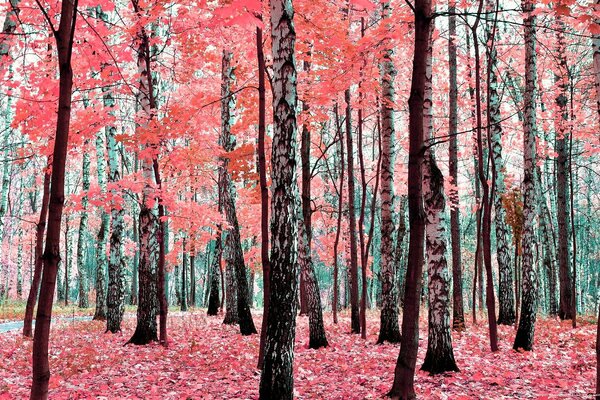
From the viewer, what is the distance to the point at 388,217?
1030 cm

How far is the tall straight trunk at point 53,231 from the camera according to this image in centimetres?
259

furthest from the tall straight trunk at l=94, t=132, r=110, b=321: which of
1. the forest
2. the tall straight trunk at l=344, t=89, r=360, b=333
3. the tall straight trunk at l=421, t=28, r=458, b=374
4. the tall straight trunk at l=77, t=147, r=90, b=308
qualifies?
the tall straight trunk at l=421, t=28, r=458, b=374

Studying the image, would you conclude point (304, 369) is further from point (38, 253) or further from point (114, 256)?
point (114, 256)

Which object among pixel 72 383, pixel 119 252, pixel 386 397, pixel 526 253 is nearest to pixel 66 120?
pixel 386 397

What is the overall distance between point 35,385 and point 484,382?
5.63 meters

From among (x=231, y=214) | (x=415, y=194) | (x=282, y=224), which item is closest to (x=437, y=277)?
(x=415, y=194)

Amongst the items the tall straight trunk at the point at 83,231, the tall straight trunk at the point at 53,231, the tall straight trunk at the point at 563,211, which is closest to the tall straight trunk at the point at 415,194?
the tall straight trunk at the point at 53,231

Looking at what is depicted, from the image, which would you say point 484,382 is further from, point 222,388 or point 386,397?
point 222,388

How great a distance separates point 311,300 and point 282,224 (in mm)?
5132

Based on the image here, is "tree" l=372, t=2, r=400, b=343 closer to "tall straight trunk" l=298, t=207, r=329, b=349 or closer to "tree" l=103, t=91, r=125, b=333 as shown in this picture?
"tall straight trunk" l=298, t=207, r=329, b=349

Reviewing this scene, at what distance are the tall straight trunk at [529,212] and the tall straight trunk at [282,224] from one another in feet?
Result: 17.7

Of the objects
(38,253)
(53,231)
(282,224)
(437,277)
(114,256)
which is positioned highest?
(282,224)

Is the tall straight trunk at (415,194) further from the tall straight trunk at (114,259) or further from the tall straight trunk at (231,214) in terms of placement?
the tall straight trunk at (114,259)

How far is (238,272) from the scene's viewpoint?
11.8 meters
